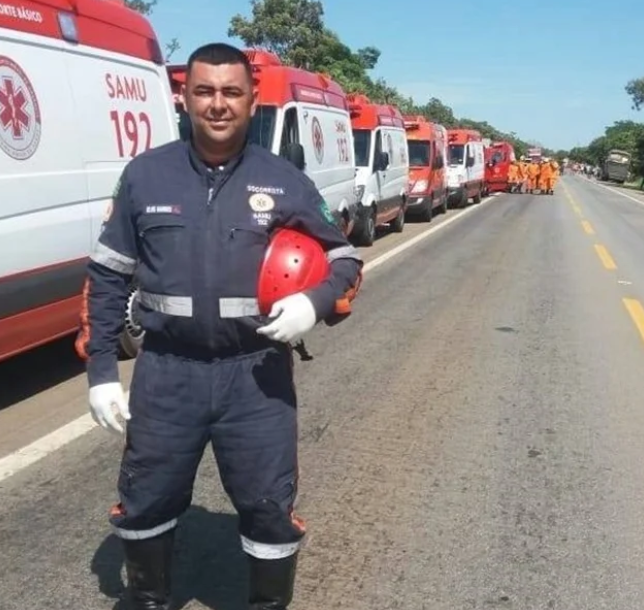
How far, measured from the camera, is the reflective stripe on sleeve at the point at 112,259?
257 cm

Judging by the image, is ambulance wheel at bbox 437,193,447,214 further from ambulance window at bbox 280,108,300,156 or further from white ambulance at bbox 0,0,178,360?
white ambulance at bbox 0,0,178,360

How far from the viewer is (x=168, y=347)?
8.54 feet

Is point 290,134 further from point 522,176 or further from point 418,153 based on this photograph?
point 522,176

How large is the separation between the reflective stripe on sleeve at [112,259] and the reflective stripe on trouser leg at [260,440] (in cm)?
40

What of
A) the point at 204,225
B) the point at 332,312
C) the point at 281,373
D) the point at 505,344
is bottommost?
the point at 505,344

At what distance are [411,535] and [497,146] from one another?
3807 centimetres

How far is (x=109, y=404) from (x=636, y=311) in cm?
825

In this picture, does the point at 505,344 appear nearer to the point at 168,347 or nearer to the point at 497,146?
the point at 168,347

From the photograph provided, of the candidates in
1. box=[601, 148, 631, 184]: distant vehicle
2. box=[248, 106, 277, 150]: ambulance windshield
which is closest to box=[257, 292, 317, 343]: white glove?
box=[248, 106, 277, 150]: ambulance windshield

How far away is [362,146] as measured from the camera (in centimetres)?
1653

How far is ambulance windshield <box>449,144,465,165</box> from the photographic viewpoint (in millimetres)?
29406

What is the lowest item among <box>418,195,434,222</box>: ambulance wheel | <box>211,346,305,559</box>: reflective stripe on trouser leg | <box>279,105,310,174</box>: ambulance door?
<box>418,195,434,222</box>: ambulance wheel

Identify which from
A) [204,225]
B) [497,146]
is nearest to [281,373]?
[204,225]

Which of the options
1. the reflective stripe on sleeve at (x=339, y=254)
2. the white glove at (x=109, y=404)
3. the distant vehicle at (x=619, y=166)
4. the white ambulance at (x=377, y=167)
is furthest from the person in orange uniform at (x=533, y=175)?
the distant vehicle at (x=619, y=166)
